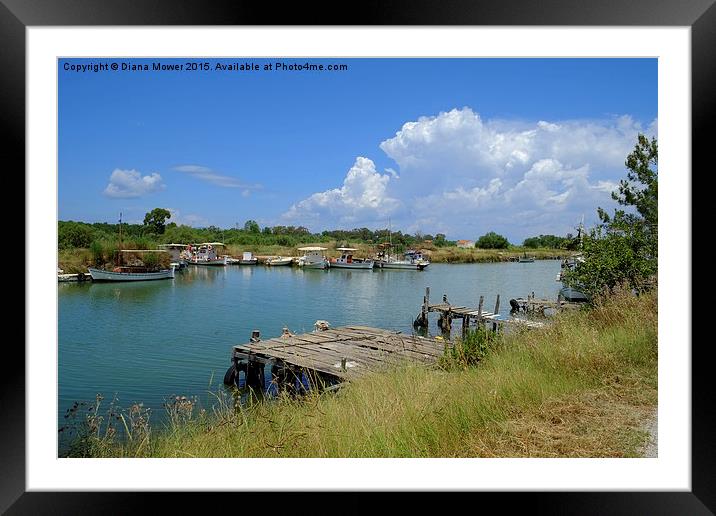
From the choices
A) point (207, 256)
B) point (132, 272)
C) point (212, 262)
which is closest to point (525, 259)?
point (212, 262)

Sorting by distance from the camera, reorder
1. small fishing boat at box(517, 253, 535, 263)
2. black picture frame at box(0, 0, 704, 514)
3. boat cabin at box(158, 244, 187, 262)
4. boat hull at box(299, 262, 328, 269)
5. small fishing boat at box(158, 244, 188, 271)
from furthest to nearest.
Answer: small fishing boat at box(517, 253, 535, 263)
boat hull at box(299, 262, 328, 269)
small fishing boat at box(158, 244, 188, 271)
boat cabin at box(158, 244, 187, 262)
black picture frame at box(0, 0, 704, 514)

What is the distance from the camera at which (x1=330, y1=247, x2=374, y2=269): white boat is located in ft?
81.8

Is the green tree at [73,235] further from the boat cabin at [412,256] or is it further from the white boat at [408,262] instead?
the boat cabin at [412,256]

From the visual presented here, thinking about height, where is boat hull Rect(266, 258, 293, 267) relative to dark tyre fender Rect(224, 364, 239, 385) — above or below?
above

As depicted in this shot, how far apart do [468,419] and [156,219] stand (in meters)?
16.8

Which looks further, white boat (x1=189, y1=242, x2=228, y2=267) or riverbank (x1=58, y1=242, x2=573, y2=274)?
white boat (x1=189, y1=242, x2=228, y2=267)

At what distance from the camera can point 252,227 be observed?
18.8 meters

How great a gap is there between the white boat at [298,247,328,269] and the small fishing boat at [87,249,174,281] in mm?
5416

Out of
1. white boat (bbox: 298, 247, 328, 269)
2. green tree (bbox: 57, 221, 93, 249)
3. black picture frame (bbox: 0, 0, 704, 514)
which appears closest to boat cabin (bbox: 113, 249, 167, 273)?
green tree (bbox: 57, 221, 93, 249)

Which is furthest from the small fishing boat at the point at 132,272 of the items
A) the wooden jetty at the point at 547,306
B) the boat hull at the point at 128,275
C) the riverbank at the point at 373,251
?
the wooden jetty at the point at 547,306

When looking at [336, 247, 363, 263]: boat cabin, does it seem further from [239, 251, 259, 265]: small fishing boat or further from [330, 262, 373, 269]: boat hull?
[239, 251, 259, 265]: small fishing boat

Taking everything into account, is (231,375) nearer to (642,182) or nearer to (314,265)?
(642,182)
